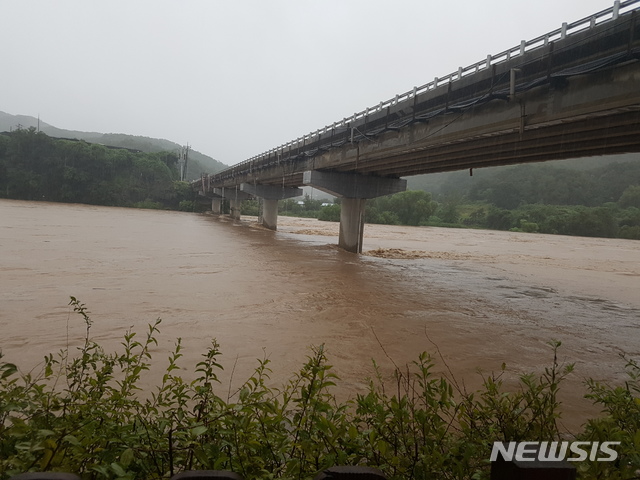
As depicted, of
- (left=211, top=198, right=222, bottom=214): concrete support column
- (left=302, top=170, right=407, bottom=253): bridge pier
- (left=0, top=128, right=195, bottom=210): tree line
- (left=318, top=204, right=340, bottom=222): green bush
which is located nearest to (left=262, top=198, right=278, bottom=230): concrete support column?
(left=302, top=170, right=407, bottom=253): bridge pier

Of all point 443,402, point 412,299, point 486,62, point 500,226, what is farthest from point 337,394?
point 500,226

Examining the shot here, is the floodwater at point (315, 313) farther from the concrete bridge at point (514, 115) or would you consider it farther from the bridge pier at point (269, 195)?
the bridge pier at point (269, 195)

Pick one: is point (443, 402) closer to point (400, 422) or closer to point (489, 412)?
point (400, 422)

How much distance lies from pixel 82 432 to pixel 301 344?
5.75 metres

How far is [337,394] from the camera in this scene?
5.52 m

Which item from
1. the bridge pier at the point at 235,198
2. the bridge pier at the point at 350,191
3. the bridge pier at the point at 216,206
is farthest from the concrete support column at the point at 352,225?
the bridge pier at the point at 216,206

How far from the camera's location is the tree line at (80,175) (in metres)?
78.2

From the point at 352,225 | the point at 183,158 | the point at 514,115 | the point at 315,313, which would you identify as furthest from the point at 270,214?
the point at 183,158

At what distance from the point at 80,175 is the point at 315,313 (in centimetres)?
8866

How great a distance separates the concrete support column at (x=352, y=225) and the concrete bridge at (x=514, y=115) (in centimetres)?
8

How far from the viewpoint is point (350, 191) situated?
29.7 metres

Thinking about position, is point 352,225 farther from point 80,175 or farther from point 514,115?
point 80,175

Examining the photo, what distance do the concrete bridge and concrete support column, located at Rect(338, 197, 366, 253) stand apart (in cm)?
Answer: 8

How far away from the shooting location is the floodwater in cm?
696
